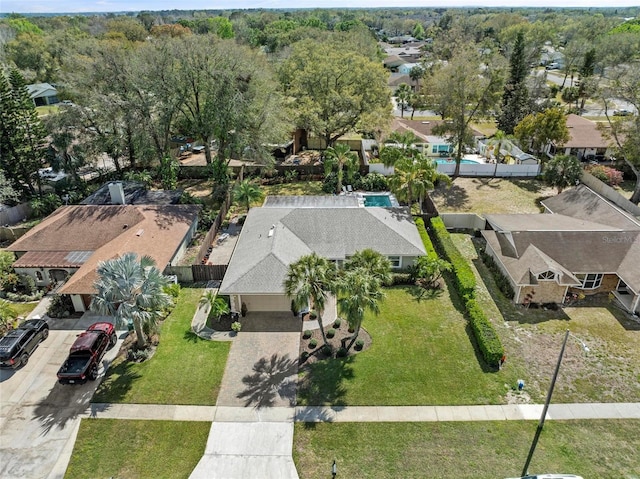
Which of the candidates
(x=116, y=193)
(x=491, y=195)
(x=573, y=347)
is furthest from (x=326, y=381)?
(x=491, y=195)

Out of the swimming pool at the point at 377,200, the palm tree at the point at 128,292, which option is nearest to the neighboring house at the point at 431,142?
the swimming pool at the point at 377,200

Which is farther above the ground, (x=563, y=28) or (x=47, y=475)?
(x=563, y=28)

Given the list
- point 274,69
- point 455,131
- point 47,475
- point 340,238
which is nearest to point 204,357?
point 47,475

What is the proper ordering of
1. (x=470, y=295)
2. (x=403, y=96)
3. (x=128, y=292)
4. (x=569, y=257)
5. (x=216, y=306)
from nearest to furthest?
(x=128, y=292)
(x=216, y=306)
(x=470, y=295)
(x=569, y=257)
(x=403, y=96)

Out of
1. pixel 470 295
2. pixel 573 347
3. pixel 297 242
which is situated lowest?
pixel 573 347

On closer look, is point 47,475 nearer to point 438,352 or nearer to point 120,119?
point 438,352

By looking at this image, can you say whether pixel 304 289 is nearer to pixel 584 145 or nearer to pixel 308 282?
pixel 308 282

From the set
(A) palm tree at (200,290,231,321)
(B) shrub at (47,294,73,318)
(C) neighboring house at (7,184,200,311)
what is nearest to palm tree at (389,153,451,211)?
(C) neighboring house at (7,184,200,311)
